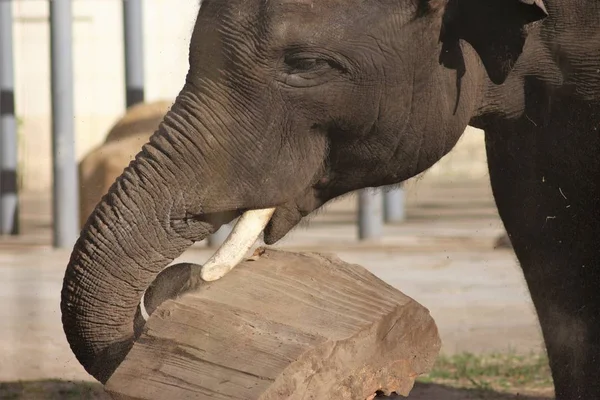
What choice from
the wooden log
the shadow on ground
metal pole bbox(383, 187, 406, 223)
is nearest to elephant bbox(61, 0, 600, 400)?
the wooden log

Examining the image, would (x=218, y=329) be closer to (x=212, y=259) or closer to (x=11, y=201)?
(x=212, y=259)

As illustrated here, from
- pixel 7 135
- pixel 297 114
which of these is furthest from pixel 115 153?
pixel 297 114

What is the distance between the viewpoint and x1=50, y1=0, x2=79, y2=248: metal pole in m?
11.5

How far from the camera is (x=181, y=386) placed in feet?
10.9

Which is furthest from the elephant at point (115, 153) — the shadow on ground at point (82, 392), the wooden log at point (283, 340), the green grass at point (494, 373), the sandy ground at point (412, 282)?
the wooden log at point (283, 340)

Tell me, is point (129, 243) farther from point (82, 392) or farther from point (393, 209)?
point (393, 209)

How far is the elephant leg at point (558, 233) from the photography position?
4.41 m

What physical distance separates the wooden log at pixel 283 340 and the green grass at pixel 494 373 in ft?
8.07

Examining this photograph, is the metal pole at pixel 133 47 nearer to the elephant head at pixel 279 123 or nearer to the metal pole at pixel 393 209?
Result: the metal pole at pixel 393 209

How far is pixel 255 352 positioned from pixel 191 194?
20.4 inches

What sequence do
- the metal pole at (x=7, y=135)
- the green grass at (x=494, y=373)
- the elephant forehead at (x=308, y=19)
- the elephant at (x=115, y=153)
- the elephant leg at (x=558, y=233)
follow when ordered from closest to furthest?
the elephant forehead at (x=308, y=19) < the elephant leg at (x=558, y=233) < the green grass at (x=494, y=373) < the elephant at (x=115, y=153) < the metal pole at (x=7, y=135)

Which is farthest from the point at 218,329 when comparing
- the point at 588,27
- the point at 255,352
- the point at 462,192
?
the point at 462,192

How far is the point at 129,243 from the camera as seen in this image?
3498mm

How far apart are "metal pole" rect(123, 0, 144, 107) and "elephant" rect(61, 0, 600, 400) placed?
319 inches
